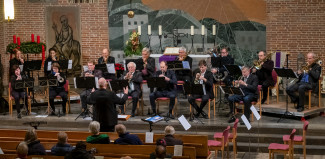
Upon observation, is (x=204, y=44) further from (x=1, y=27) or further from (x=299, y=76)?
(x=1, y=27)

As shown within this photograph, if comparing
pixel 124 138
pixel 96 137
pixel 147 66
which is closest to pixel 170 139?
pixel 124 138

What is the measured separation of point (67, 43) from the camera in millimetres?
15422

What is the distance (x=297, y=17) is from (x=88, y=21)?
6.36m

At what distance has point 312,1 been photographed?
14.2 m

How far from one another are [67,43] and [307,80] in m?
7.75

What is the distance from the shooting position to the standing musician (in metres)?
11.6

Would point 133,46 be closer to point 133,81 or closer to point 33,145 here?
point 133,81

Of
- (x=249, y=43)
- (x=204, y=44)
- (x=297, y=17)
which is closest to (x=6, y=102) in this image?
(x=204, y=44)

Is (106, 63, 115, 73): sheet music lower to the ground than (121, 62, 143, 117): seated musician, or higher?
higher

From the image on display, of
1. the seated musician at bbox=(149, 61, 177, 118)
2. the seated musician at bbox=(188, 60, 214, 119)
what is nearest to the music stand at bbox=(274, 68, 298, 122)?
the seated musician at bbox=(188, 60, 214, 119)

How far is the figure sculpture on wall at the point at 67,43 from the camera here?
50.5ft

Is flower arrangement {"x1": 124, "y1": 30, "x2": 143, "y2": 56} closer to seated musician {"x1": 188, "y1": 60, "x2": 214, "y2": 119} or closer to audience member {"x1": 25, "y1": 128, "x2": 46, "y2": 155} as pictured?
seated musician {"x1": 188, "y1": 60, "x2": 214, "y2": 119}

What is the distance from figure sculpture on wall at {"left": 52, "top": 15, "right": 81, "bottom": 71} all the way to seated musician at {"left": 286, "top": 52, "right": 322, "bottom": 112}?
23.3 ft

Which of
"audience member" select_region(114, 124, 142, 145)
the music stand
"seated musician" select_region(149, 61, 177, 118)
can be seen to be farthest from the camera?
"seated musician" select_region(149, 61, 177, 118)
